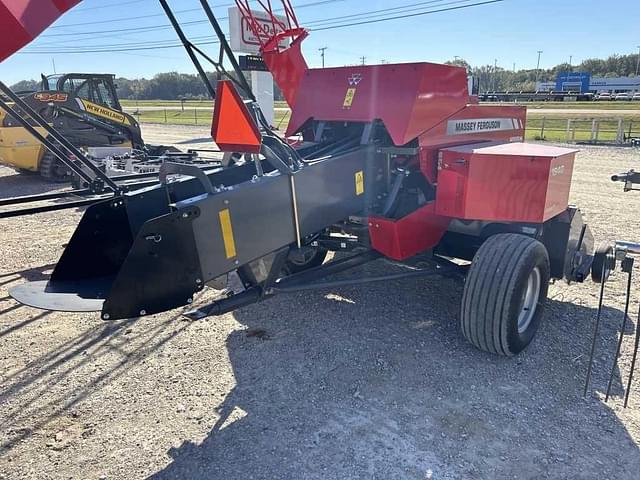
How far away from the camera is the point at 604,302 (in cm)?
470

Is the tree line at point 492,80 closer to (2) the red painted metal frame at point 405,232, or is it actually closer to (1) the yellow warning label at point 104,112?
(1) the yellow warning label at point 104,112

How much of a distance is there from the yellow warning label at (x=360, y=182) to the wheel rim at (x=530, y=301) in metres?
1.36

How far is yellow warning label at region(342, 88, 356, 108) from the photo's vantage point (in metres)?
4.28

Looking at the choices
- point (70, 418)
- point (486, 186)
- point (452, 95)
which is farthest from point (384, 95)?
point (70, 418)

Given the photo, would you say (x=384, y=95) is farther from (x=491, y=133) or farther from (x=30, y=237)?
(x=30, y=237)

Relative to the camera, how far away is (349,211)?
3.79 meters

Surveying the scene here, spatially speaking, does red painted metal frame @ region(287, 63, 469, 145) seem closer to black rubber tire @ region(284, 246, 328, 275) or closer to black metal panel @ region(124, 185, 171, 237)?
black rubber tire @ region(284, 246, 328, 275)

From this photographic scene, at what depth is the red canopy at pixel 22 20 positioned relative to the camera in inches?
80.4

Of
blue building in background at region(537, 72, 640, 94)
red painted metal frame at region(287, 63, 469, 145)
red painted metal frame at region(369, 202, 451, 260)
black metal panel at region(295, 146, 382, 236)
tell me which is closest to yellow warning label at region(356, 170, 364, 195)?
black metal panel at region(295, 146, 382, 236)

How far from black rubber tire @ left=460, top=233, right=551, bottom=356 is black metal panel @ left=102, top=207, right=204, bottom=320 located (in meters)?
1.87

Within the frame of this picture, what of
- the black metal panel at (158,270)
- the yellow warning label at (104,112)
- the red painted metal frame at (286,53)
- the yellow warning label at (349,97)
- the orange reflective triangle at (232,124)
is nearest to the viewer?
the black metal panel at (158,270)

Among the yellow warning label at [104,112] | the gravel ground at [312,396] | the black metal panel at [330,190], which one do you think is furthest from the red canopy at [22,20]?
the yellow warning label at [104,112]

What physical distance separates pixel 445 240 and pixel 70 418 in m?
3.15

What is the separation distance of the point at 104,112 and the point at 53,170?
67.1 inches
